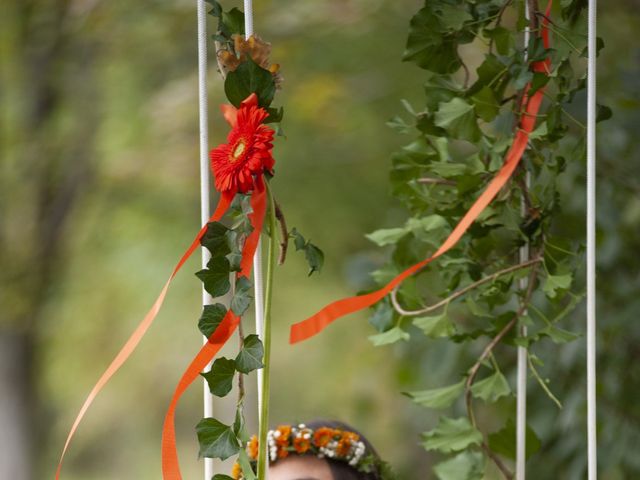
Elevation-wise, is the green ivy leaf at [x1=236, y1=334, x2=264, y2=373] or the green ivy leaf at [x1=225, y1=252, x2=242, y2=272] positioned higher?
the green ivy leaf at [x1=225, y1=252, x2=242, y2=272]

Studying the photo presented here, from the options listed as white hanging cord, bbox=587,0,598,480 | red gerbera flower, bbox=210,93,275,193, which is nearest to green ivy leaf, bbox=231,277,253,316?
red gerbera flower, bbox=210,93,275,193

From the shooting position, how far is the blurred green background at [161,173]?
16.5 ft

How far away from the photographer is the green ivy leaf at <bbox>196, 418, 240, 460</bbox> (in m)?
1.21

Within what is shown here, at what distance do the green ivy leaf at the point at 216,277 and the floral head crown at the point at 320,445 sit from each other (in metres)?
0.58

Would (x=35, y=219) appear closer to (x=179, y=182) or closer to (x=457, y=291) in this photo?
(x=179, y=182)

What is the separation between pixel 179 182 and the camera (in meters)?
6.42

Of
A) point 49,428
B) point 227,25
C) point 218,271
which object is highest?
point 227,25

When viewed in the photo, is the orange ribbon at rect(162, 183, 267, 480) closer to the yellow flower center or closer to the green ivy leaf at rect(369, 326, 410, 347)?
the yellow flower center

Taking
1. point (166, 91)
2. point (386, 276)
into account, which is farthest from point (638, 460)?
point (166, 91)

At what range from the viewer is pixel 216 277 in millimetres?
1246

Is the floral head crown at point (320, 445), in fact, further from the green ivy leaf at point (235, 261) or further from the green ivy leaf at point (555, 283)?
the green ivy leaf at point (235, 261)

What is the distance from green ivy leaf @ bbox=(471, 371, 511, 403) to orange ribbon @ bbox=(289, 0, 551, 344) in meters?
0.22

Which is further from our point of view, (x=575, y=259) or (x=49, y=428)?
(x=49, y=428)

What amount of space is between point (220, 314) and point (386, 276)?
57cm
